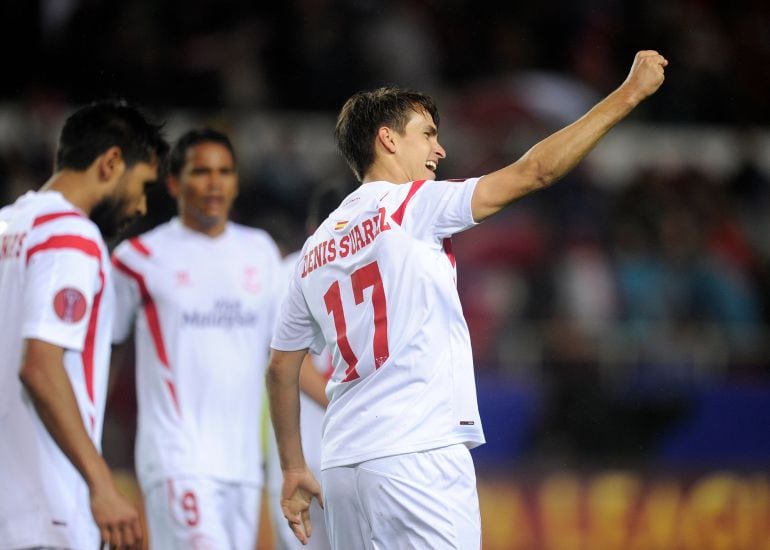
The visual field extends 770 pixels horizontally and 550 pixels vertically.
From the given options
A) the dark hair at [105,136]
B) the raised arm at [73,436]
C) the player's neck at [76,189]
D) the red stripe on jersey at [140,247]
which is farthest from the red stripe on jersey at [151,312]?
the raised arm at [73,436]

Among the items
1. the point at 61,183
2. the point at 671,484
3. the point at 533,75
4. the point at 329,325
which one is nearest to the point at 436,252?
the point at 329,325

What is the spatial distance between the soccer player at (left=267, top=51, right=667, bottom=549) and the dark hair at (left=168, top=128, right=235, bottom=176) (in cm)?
206

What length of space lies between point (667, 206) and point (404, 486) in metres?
8.86

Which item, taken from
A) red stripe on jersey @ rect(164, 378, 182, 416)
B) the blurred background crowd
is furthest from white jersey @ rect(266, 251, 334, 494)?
the blurred background crowd

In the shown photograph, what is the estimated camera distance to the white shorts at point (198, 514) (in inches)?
231

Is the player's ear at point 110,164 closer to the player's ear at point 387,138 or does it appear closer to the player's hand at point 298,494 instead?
the player's ear at point 387,138

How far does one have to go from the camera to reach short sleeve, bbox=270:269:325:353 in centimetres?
460

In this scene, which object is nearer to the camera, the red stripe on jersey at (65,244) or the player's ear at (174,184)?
the red stripe on jersey at (65,244)

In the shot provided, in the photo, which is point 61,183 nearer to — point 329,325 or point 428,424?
point 329,325

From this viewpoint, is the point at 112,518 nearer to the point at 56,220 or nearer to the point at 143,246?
the point at 56,220

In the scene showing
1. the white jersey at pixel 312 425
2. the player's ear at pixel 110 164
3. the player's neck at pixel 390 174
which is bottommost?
the white jersey at pixel 312 425

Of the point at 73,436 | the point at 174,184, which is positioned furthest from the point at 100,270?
the point at 174,184

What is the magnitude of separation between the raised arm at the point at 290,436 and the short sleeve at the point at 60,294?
0.79 meters

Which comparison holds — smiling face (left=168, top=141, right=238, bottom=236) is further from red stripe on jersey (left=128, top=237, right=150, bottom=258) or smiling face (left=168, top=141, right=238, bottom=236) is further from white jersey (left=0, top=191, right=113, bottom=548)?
white jersey (left=0, top=191, right=113, bottom=548)
